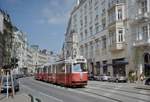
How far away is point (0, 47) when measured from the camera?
9450 centimetres

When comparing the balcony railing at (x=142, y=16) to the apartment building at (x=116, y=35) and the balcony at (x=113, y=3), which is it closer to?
the apartment building at (x=116, y=35)

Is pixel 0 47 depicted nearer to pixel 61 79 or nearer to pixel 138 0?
pixel 138 0

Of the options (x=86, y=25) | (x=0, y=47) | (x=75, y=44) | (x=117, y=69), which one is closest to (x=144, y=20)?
(x=117, y=69)

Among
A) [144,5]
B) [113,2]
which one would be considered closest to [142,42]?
[144,5]

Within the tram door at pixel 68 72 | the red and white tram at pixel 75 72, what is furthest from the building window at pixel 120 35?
the tram door at pixel 68 72

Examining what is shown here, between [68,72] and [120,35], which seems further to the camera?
[120,35]

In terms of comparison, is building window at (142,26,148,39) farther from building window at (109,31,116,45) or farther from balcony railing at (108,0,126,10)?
building window at (109,31,116,45)

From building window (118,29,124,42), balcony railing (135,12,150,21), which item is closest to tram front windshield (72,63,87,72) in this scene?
balcony railing (135,12,150,21)

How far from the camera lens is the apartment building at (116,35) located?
53750 mm

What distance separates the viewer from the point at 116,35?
61094 millimetres

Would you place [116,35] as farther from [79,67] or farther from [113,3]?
[79,67]

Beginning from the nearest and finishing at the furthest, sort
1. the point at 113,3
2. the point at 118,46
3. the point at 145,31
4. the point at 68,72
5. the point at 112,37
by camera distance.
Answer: the point at 68,72, the point at 145,31, the point at 118,46, the point at 112,37, the point at 113,3

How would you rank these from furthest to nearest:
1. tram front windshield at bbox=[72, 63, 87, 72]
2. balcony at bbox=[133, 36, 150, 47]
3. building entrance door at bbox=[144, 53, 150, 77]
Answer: building entrance door at bbox=[144, 53, 150, 77]
balcony at bbox=[133, 36, 150, 47]
tram front windshield at bbox=[72, 63, 87, 72]

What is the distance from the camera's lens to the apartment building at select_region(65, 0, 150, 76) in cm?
5375
